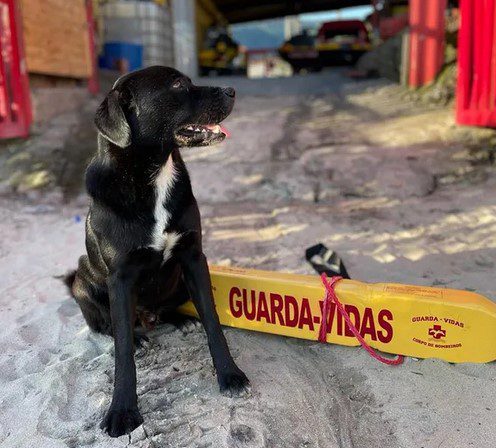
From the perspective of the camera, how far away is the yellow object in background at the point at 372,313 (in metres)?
1.99

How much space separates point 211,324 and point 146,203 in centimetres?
54

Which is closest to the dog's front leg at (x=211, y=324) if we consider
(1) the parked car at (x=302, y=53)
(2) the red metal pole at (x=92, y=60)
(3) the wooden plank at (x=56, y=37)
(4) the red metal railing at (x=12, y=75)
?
(4) the red metal railing at (x=12, y=75)

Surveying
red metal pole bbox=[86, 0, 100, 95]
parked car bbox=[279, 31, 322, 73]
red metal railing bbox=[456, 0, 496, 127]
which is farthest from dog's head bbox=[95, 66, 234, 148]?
parked car bbox=[279, 31, 322, 73]

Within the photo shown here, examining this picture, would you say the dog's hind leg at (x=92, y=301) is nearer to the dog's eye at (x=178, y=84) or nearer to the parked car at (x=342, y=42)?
the dog's eye at (x=178, y=84)

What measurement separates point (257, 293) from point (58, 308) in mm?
1140

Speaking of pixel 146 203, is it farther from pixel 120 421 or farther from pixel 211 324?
pixel 120 421

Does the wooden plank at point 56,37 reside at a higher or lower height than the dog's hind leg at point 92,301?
higher

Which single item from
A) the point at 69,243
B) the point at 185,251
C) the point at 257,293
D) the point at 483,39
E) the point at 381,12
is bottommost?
the point at 69,243

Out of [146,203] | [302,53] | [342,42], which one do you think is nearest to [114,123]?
[146,203]

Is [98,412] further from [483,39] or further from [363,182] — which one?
[483,39]

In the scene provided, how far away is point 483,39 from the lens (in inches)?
201

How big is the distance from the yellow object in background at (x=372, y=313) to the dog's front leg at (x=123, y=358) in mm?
587

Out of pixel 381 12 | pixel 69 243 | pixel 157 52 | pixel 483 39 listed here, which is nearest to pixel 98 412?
pixel 69 243

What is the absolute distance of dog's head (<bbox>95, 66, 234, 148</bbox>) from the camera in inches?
75.4
